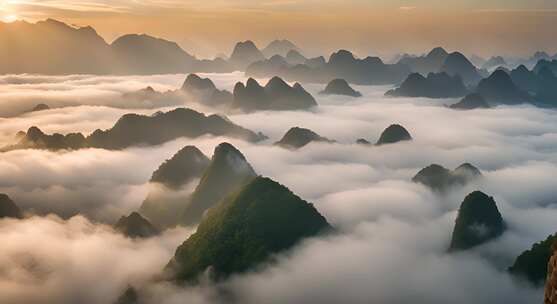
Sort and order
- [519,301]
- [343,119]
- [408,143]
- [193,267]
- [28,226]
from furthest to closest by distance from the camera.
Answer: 1. [343,119]
2. [408,143]
3. [28,226]
4. [193,267]
5. [519,301]

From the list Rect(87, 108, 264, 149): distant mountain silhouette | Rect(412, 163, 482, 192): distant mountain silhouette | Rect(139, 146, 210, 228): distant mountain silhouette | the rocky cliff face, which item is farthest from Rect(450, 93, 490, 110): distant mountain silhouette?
the rocky cliff face

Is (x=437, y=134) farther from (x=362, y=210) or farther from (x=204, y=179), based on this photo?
(x=204, y=179)

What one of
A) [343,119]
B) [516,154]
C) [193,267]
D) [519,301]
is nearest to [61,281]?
[193,267]

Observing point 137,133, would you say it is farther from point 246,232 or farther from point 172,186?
point 246,232

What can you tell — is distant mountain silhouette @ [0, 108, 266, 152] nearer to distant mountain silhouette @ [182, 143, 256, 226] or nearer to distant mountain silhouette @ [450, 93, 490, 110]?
distant mountain silhouette @ [182, 143, 256, 226]

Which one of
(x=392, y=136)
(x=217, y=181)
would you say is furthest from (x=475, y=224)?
(x=392, y=136)
